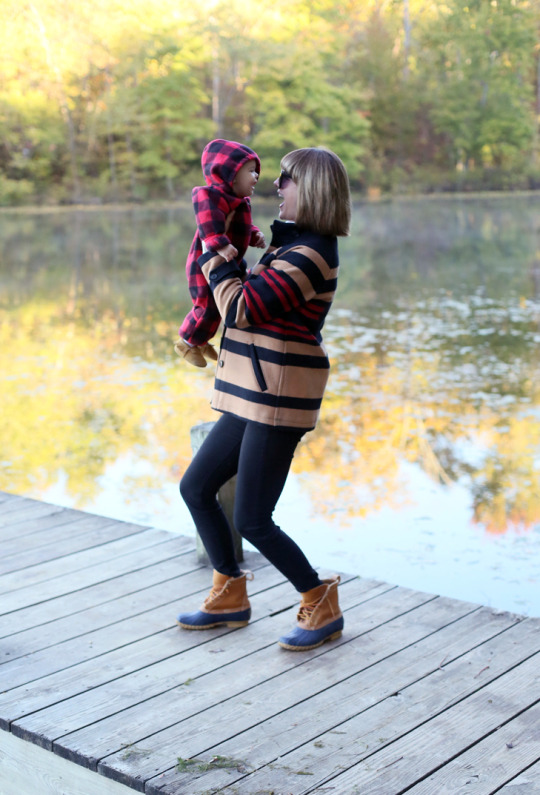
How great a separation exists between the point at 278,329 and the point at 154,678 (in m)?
0.90

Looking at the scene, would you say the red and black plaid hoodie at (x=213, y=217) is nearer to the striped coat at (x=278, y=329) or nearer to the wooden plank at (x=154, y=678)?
the striped coat at (x=278, y=329)

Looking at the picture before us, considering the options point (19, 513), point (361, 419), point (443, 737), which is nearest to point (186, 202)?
point (361, 419)

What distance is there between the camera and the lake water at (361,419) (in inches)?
157

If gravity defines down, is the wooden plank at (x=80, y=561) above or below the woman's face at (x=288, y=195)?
below

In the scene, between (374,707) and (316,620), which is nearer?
(374,707)

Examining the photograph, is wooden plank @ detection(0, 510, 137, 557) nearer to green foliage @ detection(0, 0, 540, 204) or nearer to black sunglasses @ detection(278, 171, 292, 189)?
black sunglasses @ detection(278, 171, 292, 189)

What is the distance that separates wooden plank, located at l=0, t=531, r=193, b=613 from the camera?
109 inches

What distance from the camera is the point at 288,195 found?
86.8 inches

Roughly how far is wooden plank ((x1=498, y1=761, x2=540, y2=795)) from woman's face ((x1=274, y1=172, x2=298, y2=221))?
4.29ft

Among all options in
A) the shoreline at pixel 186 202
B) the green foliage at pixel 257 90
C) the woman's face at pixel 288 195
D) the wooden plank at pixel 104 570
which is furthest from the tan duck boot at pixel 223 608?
the green foliage at pixel 257 90

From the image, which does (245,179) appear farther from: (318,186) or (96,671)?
(96,671)

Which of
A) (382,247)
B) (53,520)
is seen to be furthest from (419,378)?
(382,247)

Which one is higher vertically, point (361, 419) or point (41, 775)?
point (41, 775)

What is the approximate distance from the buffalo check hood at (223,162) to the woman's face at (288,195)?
0.36 ft
